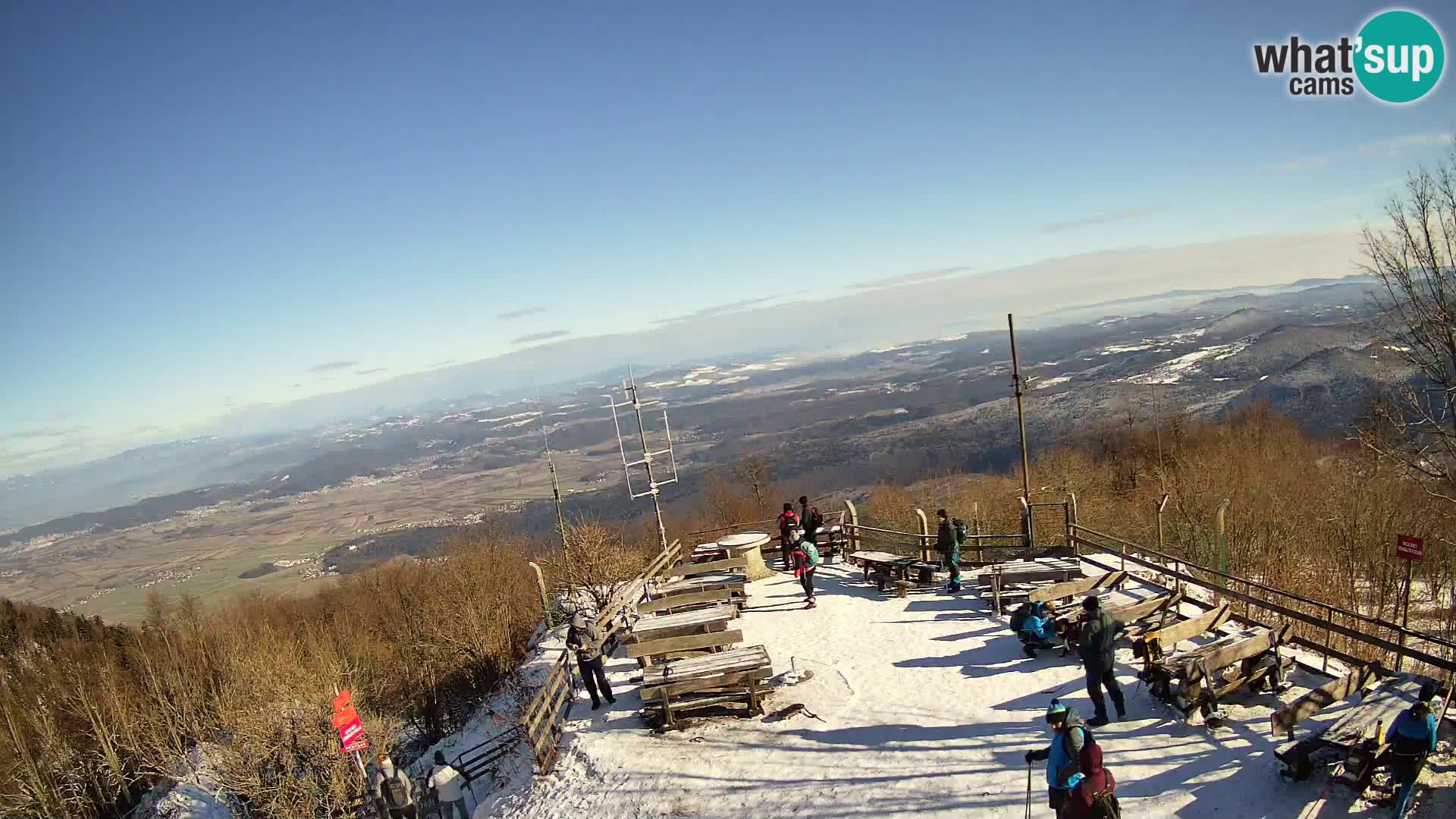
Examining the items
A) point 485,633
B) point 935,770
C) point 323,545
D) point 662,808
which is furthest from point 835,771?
point 323,545

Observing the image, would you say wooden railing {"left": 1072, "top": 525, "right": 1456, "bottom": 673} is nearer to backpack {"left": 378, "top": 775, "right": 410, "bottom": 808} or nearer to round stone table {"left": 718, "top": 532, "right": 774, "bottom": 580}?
round stone table {"left": 718, "top": 532, "right": 774, "bottom": 580}

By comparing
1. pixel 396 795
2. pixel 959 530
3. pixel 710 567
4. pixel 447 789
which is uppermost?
pixel 959 530

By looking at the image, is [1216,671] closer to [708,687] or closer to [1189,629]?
[1189,629]

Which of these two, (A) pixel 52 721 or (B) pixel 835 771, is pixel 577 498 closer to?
(A) pixel 52 721

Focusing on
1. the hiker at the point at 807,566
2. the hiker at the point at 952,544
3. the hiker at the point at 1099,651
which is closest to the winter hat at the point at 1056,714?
the hiker at the point at 1099,651

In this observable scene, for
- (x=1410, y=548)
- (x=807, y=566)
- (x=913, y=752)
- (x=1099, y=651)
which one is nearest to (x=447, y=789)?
(x=807, y=566)

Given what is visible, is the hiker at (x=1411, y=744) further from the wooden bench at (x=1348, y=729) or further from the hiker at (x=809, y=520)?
the hiker at (x=809, y=520)

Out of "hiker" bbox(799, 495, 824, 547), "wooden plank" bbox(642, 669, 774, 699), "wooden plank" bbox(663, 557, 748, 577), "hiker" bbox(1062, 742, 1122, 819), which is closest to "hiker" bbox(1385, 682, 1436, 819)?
"hiker" bbox(1062, 742, 1122, 819)
